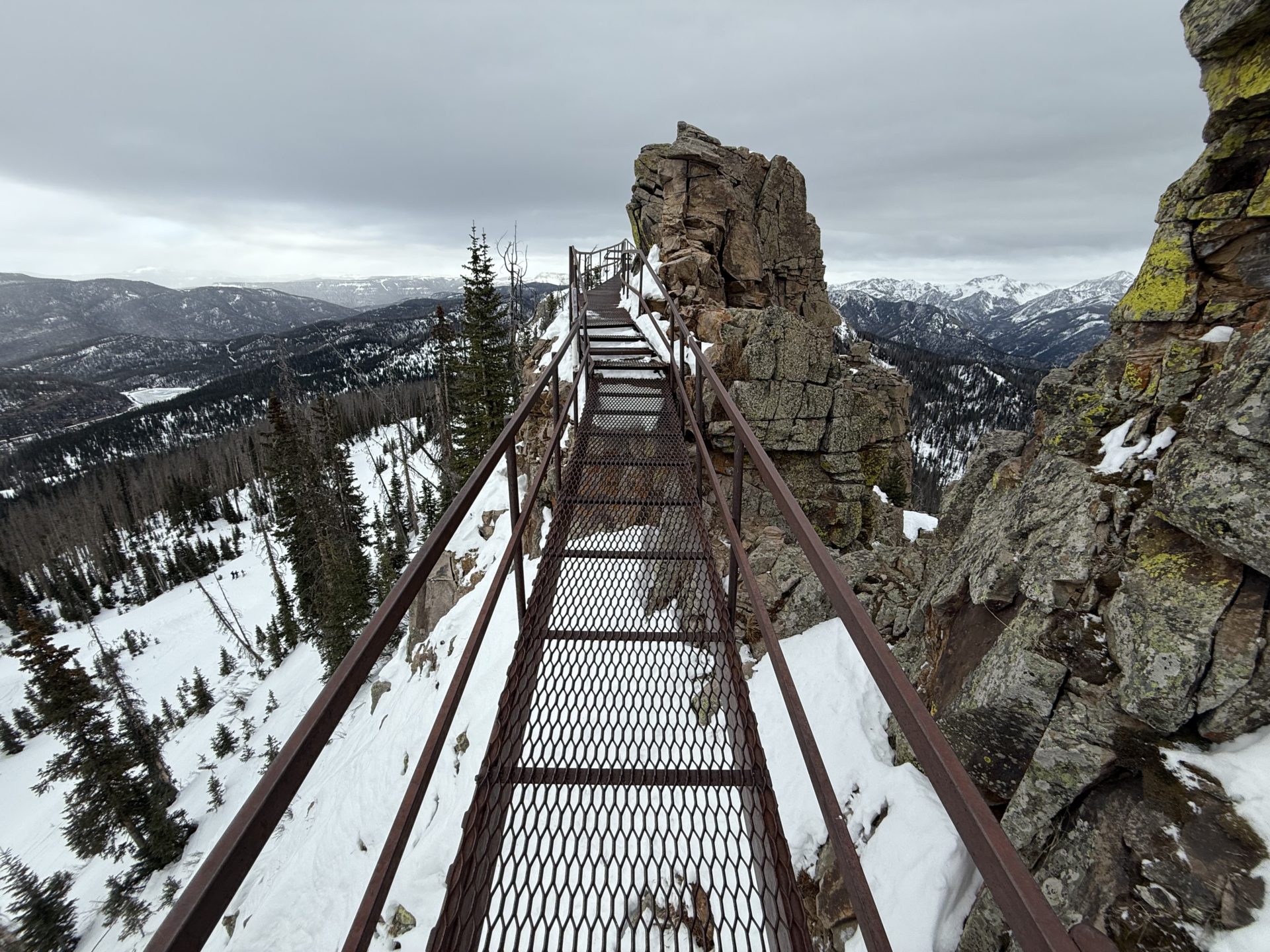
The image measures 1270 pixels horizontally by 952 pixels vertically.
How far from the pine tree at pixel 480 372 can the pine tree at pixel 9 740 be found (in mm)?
37169

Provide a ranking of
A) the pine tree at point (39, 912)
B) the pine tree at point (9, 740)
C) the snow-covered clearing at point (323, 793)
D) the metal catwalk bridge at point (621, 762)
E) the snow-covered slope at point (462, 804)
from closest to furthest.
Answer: the metal catwalk bridge at point (621, 762)
the snow-covered slope at point (462, 804)
the snow-covered clearing at point (323, 793)
the pine tree at point (39, 912)
the pine tree at point (9, 740)

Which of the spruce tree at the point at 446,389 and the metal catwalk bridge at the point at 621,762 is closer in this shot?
the metal catwalk bridge at the point at 621,762

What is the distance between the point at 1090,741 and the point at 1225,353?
2.59 metres

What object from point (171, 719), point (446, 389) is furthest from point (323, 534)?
point (171, 719)

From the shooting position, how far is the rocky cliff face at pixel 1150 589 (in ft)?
8.00

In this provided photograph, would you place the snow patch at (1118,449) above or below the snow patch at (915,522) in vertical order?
above

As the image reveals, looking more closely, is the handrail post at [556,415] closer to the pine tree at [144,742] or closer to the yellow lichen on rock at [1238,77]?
the yellow lichen on rock at [1238,77]

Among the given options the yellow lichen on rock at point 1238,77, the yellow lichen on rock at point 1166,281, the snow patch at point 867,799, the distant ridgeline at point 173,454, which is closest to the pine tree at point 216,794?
the distant ridgeline at point 173,454

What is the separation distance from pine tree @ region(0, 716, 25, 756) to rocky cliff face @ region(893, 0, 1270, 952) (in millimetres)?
54317

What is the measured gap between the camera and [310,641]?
34250mm

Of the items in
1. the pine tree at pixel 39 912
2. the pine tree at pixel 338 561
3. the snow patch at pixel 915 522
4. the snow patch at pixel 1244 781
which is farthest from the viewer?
the pine tree at pixel 338 561

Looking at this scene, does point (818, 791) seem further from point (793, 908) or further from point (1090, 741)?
point (1090, 741)

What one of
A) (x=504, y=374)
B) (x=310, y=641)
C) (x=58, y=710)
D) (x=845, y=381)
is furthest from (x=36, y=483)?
(x=845, y=381)

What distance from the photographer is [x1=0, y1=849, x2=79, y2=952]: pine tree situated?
17719mm
